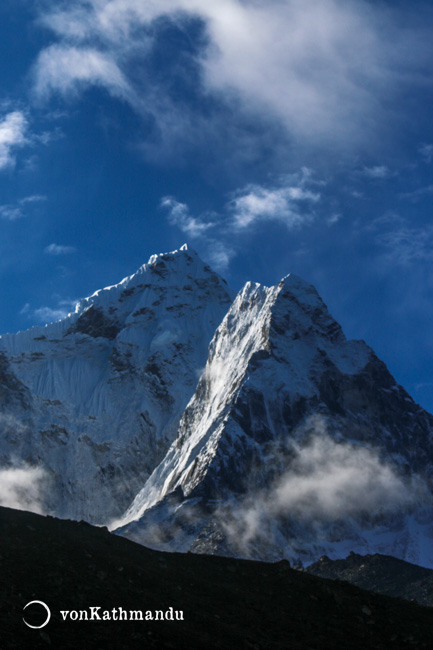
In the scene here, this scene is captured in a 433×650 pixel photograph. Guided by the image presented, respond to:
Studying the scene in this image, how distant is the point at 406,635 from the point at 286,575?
9.37m

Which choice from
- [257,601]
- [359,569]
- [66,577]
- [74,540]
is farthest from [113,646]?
[359,569]

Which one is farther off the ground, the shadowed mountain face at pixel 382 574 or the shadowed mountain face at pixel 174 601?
the shadowed mountain face at pixel 382 574

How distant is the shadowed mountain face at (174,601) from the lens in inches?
1494

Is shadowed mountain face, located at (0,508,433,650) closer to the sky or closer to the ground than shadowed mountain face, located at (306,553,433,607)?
closer to the ground

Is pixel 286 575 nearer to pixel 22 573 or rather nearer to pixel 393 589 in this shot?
pixel 22 573

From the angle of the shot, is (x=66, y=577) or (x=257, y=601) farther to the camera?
(x=257, y=601)

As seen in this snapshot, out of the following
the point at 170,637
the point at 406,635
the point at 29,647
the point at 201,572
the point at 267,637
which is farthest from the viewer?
the point at 201,572

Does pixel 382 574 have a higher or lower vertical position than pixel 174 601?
higher

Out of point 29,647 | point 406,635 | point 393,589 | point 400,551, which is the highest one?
point 400,551

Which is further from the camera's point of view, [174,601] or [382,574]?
[382,574]

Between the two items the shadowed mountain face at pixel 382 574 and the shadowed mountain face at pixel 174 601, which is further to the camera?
the shadowed mountain face at pixel 382 574

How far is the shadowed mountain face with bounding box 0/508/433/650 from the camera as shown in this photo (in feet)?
124

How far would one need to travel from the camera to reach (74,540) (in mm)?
50812

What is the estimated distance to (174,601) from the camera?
143 ft
